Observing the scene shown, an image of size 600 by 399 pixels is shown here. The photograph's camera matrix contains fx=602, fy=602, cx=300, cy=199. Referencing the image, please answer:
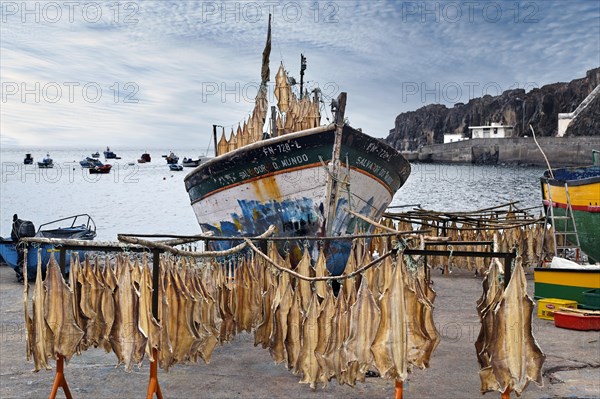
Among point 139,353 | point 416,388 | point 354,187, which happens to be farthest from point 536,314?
point 139,353

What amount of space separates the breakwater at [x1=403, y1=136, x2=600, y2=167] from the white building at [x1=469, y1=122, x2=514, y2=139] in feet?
14.8

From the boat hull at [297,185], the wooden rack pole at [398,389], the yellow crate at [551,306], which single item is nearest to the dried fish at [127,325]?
the wooden rack pole at [398,389]

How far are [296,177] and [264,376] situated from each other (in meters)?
5.79

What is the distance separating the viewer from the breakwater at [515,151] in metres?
89.2

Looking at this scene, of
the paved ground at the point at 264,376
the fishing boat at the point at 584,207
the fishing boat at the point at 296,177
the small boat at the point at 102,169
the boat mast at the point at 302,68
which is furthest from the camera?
the small boat at the point at 102,169

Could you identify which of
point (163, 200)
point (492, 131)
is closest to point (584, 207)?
point (163, 200)

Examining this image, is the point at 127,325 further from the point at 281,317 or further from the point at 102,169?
the point at 102,169

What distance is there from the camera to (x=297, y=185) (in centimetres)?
1387

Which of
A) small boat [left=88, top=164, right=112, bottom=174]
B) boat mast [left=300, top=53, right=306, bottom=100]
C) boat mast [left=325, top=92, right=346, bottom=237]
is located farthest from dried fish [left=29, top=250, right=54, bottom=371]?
small boat [left=88, top=164, right=112, bottom=174]

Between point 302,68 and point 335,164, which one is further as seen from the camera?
point 302,68

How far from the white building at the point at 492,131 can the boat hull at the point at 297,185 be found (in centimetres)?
10432

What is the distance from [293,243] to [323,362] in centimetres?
703

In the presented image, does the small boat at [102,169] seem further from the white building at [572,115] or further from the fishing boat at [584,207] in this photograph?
the fishing boat at [584,207]

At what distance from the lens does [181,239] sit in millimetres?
8914
